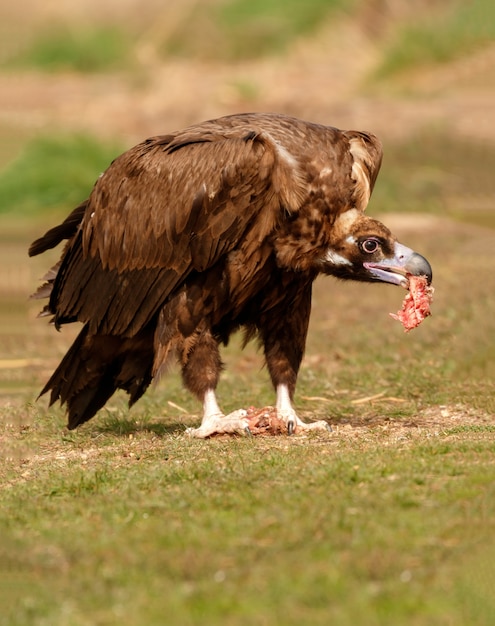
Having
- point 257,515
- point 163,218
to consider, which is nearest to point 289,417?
point 163,218

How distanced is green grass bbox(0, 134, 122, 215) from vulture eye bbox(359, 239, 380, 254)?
12433mm

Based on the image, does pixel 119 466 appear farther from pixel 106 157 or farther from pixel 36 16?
pixel 36 16

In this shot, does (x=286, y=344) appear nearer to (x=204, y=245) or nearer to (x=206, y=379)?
(x=206, y=379)

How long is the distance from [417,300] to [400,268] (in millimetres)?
199

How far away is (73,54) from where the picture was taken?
31969 millimetres

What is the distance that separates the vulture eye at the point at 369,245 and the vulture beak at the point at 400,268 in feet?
0.27

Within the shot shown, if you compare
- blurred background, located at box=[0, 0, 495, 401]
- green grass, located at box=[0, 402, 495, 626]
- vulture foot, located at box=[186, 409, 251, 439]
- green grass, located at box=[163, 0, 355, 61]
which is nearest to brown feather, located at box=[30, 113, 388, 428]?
vulture foot, located at box=[186, 409, 251, 439]

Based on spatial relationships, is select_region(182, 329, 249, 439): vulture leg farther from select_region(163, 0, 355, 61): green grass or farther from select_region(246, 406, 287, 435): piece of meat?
select_region(163, 0, 355, 61): green grass

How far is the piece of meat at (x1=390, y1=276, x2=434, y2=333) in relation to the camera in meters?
7.89

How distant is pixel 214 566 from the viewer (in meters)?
5.33

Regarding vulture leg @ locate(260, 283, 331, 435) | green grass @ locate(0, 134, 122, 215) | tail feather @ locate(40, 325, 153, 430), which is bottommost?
green grass @ locate(0, 134, 122, 215)

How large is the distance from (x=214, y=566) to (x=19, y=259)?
1267 cm

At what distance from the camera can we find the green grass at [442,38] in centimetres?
2666

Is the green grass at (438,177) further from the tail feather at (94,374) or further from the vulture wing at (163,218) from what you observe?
the vulture wing at (163,218)
